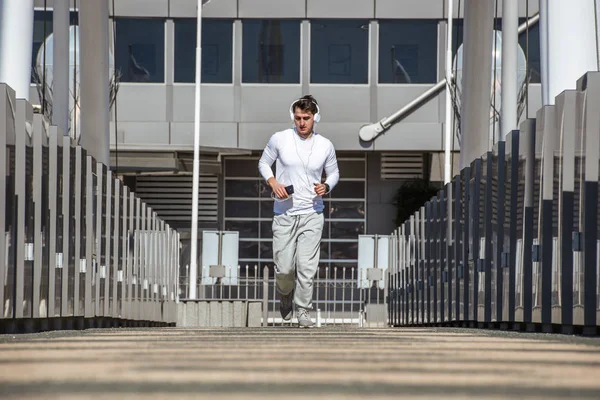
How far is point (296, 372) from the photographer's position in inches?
154

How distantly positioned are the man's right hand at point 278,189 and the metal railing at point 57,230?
1671mm

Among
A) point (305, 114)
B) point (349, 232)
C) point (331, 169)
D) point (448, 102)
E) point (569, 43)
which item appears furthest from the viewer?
point (349, 232)

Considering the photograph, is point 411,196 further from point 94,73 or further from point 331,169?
point 331,169

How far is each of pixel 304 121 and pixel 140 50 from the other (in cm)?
2948

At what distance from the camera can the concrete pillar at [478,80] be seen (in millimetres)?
19297

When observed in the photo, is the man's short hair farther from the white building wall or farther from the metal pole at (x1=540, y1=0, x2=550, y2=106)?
the white building wall

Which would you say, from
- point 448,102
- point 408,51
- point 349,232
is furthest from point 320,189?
point 349,232

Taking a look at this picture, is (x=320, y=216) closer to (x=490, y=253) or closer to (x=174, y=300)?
(x=490, y=253)

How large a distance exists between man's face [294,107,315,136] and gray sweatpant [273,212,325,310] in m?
0.78

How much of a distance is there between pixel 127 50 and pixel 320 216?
1156 inches

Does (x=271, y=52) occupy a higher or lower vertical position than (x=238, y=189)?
higher

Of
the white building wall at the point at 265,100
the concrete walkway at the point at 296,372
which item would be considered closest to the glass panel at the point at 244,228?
the white building wall at the point at 265,100

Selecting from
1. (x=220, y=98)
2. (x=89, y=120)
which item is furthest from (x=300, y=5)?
(x=89, y=120)

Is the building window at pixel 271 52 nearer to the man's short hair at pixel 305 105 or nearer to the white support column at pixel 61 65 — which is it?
the white support column at pixel 61 65
